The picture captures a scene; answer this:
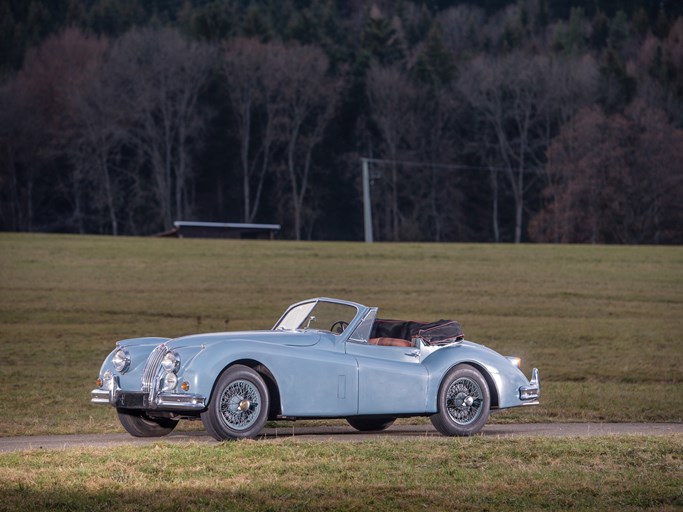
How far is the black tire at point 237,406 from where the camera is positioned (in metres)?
12.0

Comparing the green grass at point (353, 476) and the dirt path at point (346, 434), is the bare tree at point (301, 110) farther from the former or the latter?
the green grass at point (353, 476)

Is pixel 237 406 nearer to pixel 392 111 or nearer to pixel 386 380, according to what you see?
pixel 386 380

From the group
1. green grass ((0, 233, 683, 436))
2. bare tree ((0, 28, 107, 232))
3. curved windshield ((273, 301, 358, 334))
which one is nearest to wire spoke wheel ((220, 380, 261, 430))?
curved windshield ((273, 301, 358, 334))

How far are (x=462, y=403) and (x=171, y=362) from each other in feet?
10.9

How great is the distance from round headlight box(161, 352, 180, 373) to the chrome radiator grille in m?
0.14

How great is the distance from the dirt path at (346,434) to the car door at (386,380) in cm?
36

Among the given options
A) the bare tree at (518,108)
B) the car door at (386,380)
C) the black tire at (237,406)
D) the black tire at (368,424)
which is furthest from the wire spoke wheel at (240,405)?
the bare tree at (518,108)

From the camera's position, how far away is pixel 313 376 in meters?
12.5

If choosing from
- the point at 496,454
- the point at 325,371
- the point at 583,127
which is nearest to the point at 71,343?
the point at 325,371

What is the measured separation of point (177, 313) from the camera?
34.8m

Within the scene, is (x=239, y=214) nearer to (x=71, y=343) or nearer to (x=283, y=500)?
(x=71, y=343)

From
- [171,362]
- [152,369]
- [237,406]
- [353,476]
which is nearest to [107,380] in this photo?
[152,369]

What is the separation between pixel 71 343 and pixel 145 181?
6424 centimetres

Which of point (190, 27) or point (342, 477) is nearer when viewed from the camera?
point (342, 477)
